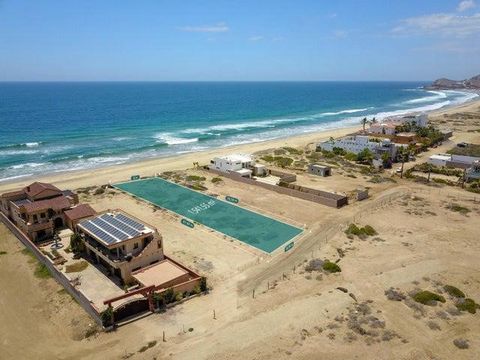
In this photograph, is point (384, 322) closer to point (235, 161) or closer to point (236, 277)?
point (236, 277)

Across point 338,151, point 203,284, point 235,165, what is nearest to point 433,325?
point 203,284

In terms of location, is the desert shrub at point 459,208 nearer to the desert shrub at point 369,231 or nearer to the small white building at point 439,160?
the desert shrub at point 369,231

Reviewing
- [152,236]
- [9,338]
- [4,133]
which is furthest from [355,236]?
[4,133]

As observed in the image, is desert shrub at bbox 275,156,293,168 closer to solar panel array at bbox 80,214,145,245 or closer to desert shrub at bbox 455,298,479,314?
solar panel array at bbox 80,214,145,245

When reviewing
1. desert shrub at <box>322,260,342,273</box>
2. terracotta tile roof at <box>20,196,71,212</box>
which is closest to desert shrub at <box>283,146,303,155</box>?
desert shrub at <box>322,260,342,273</box>

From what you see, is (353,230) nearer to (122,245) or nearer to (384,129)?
(122,245)

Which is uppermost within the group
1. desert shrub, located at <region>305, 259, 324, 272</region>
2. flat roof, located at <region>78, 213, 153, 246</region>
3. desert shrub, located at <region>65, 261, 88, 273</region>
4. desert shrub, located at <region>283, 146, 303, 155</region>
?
flat roof, located at <region>78, 213, 153, 246</region>

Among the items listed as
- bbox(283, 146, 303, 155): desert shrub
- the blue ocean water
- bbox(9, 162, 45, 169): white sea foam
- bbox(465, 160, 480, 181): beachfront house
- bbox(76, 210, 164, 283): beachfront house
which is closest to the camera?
bbox(76, 210, 164, 283): beachfront house
